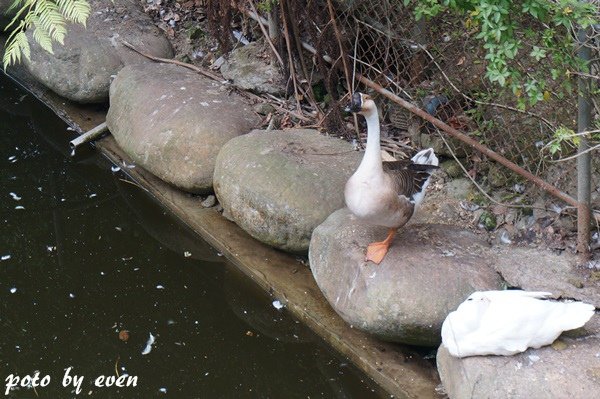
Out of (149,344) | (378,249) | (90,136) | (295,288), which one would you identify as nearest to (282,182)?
(295,288)

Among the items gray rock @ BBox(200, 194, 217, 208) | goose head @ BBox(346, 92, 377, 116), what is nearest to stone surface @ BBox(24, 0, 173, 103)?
gray rock @ BBox(200, 194, 217, 208)

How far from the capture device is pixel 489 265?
13.9 feet

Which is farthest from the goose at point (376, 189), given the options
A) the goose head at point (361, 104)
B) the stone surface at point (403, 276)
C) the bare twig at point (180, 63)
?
the bare twig at point (180, 63)

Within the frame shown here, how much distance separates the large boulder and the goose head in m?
1.59

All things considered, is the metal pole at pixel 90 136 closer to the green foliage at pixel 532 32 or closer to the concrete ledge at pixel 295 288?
the concrete ledge at pixel 295 288

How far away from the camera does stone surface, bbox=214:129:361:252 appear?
15.8 ft

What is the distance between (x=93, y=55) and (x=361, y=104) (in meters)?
3.14

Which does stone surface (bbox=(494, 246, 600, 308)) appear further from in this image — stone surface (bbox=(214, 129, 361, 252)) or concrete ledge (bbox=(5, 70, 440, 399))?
stone surface (bbox=(214, 129, 361, 252))

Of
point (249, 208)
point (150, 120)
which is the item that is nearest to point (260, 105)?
point (150, 120)

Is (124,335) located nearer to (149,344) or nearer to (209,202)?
(149,344)

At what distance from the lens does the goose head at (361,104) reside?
4.04 m

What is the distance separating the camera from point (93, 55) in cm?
644

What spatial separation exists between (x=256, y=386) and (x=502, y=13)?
2.21 metres

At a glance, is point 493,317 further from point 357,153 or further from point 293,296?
point 357,153
